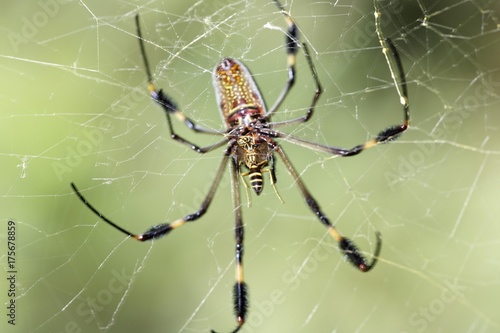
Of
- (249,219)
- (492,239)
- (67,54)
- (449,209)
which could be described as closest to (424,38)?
(449,209)

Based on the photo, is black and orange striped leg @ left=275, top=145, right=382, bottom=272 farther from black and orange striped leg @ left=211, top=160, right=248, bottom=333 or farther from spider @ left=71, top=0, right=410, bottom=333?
black and orange striped leg @ left=211, top=160, right=248, bottom=333

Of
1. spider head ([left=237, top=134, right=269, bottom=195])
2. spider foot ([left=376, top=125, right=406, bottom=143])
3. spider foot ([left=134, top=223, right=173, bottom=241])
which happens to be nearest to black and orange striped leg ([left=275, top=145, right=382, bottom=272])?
spider head ([left=237, top=134, right=269, bottom=195])

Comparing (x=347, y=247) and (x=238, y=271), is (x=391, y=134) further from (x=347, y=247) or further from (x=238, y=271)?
(x=238, y=271)

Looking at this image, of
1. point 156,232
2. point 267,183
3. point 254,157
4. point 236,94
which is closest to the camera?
point 236,94

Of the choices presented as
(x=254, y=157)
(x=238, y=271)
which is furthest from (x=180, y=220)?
(x=254, y=157)

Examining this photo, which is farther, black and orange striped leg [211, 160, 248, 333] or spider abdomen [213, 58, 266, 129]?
black and orange striped leg [211, 160, 248, 333]

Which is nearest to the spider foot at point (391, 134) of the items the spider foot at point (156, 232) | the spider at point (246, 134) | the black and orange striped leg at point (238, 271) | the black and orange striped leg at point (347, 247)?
the spider at point (246, 134)

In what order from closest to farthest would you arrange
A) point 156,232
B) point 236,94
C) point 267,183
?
point 236,94
point 156,232
point 267,183

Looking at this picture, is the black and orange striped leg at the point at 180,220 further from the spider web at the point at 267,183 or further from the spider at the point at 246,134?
the spider web at the point at 267,183
